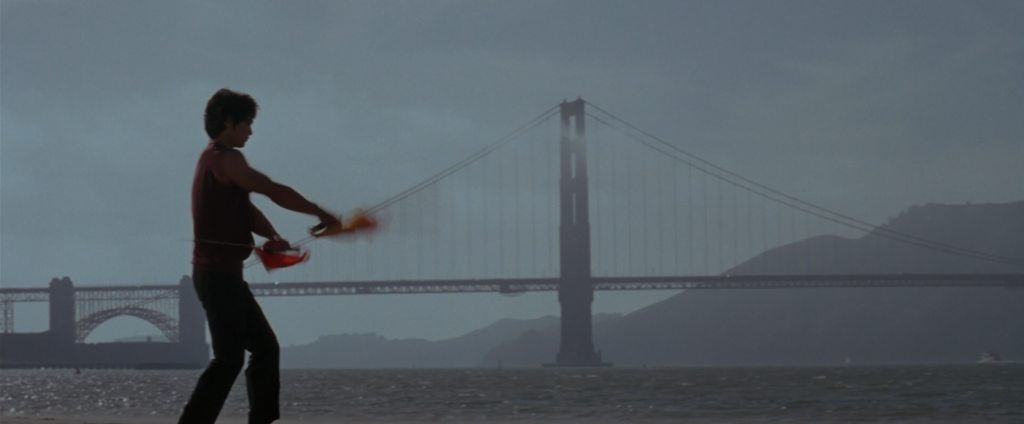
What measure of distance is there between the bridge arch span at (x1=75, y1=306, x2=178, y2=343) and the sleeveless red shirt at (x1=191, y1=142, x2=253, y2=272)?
94.8m

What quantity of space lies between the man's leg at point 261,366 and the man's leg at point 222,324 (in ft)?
0.12

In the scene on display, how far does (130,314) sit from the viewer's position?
315 feet

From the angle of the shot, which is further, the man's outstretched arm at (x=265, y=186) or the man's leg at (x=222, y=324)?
the man's leg at (x=222, y=324)

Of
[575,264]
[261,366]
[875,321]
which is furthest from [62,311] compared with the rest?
[875,321]

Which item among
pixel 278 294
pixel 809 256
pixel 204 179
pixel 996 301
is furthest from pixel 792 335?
pixel 204 179

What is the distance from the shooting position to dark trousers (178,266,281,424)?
390 centimetres

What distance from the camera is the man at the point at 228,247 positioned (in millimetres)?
3896

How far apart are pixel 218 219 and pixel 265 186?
0.23 m

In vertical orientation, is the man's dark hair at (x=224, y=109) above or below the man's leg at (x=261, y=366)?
above

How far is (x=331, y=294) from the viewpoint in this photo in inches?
2776

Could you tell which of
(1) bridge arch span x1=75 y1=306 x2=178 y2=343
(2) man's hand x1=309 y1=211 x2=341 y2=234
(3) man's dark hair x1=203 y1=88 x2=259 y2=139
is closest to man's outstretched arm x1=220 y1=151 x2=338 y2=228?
(2) man's hand x1=309 y1=211 x2=341 y2=234

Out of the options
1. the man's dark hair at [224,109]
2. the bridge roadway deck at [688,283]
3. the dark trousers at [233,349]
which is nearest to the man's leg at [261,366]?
the dark trousers at [233,349]

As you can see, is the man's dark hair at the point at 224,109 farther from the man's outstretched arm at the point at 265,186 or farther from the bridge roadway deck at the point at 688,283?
the bridge roadway deck at the point at 688,283

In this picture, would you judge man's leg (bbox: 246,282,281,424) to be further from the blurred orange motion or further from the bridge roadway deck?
the bridge roadway deck
